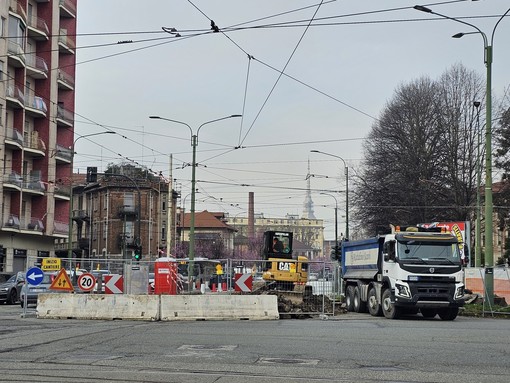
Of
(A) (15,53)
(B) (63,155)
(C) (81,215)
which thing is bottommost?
(C) (81,215)

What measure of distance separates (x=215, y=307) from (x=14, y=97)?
3196 centimetres

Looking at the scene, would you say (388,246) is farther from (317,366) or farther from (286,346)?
(317,366)

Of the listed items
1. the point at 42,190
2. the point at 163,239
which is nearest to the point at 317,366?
the point at 42,190

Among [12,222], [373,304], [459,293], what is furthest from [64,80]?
[459,293]

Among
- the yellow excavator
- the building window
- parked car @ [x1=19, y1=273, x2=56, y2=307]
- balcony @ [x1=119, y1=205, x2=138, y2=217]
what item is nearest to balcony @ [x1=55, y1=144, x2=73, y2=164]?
the yellow excavator

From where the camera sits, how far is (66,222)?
197 ft

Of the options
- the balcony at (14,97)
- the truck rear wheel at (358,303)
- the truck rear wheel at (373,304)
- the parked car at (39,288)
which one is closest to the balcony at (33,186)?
the balcony at (14,97)

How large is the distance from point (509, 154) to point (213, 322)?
146 feet

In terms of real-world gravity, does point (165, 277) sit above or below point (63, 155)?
below

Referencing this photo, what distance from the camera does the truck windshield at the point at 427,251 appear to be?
23.2m

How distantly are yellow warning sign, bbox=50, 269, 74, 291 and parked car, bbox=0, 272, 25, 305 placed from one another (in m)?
12.4

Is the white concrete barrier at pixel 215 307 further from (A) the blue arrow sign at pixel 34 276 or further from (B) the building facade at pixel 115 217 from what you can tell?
(B) the building facade at pixel 115 217

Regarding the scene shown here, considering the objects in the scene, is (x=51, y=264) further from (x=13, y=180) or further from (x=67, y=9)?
(x=67, y=9)

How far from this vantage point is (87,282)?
23.2m
